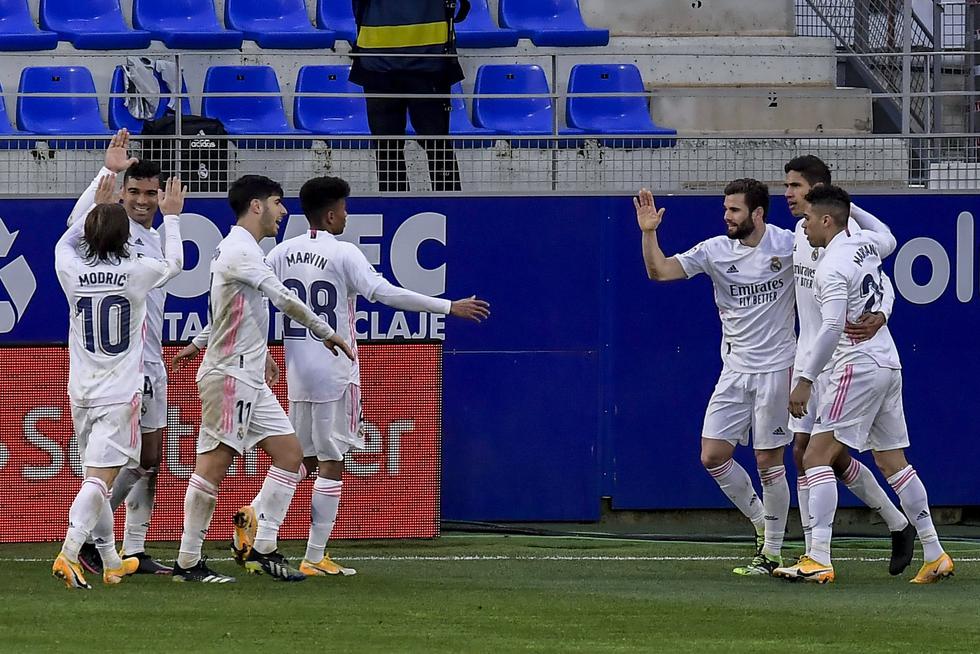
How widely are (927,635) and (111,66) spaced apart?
429 inches

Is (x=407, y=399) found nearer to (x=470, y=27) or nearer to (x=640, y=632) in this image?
(x=640, y=632)

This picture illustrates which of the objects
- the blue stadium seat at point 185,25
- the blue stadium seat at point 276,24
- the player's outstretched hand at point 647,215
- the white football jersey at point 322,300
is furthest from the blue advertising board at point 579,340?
the blue stadium seat at point 276,24

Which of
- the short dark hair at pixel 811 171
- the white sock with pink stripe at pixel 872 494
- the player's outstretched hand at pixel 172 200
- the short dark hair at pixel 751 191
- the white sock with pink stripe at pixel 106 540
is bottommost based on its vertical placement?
the white sock with pink stripe at pixel 106 540

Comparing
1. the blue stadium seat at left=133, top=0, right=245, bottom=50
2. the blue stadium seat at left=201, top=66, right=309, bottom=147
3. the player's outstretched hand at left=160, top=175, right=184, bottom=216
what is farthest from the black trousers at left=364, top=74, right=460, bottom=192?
the player's outstretched hand at left=160, top=175, right=184, bottom=216

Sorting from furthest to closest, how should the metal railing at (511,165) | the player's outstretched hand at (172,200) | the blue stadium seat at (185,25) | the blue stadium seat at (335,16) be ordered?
1. the blue stadium seat at (335,16)
2. the blue stadium seat at (185,25)
3. the metal railing at (511,165)
4. the player's outstretched hand at (172,200)

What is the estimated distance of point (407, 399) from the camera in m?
11.1

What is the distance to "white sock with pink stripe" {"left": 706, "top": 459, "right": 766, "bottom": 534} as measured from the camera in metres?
9.44

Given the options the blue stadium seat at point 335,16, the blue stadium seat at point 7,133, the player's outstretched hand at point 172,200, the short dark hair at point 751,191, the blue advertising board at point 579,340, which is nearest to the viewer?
the player's outstretched hand at point 172,200

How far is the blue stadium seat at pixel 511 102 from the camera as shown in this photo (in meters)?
15.2

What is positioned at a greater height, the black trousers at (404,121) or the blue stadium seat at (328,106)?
the blue stadium seat at (328,106)

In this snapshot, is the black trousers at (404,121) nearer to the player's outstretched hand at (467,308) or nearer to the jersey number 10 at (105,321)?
the player's outstretched hand at (467,308)

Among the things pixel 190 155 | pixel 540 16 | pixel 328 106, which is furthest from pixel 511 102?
pixel 190 155

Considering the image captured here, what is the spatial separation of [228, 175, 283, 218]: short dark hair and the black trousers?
142 inches

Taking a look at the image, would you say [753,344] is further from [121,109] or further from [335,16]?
[335,16]
